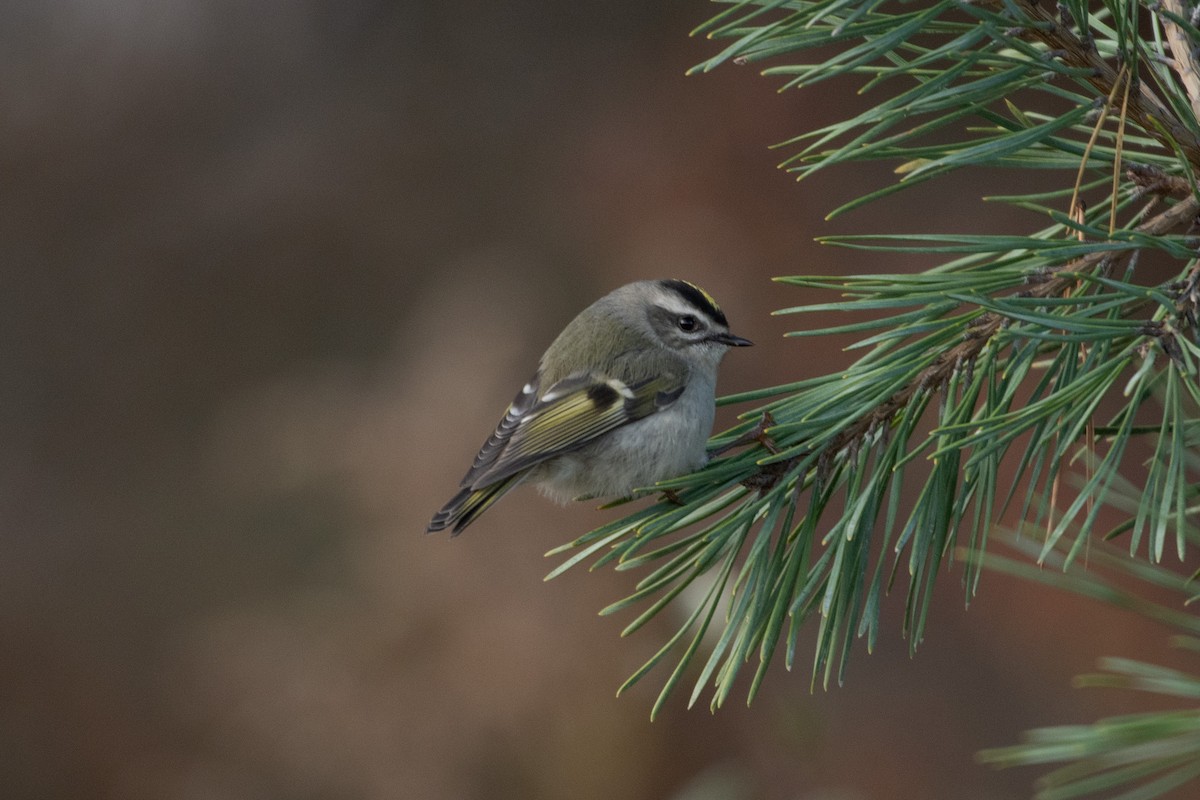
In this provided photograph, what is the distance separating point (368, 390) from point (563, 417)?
6.06 ft

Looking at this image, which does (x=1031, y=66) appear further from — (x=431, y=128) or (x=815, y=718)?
(x=431, y=128)

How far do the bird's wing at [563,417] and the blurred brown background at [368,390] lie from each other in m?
0.88

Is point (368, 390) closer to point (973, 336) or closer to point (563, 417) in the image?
point (563, 417)

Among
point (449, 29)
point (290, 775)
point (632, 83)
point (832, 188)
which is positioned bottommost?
point (290, 775)

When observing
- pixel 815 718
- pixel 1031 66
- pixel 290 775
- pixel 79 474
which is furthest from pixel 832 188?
pixel 79 474

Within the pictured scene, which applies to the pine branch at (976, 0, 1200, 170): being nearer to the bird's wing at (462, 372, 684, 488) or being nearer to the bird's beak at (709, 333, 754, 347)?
the bird's wing at (462, 372, 684, 488)

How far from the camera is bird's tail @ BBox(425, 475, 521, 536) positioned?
5.45ft

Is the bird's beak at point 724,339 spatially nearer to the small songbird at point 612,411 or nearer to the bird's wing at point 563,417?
the small songbird at point 612,411

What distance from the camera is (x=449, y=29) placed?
13.3ft

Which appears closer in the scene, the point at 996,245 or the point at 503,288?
the point at 996,245

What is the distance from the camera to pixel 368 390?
353cm

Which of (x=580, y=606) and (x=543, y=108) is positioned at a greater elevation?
(x=543, y=108)

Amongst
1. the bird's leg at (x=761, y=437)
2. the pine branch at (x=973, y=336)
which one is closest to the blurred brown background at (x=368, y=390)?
the bird's leg at (x=761, y=437)

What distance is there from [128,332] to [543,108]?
5.55 feet
